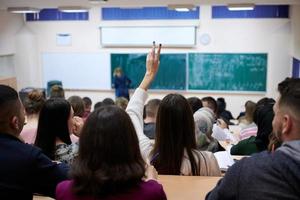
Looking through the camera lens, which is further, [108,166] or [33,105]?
[33,105]

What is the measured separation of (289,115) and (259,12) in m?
7.41

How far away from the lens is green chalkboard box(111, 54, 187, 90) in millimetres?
8852

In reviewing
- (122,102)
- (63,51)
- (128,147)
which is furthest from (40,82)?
(128,147)

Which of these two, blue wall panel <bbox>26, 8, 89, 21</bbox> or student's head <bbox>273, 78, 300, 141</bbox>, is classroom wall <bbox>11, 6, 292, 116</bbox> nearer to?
blue wall panel <bbox>26, 8, 89, 21</bbox>

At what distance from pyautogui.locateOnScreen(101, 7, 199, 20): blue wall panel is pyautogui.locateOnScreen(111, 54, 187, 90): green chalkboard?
863 mm

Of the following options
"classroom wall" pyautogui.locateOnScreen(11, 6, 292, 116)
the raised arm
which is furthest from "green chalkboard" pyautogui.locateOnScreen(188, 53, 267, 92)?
the raised arm

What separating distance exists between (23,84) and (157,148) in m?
8.03

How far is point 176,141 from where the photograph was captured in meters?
2.16

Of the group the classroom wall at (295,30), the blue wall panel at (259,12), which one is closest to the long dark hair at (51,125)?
the classroom wall at (295,30)

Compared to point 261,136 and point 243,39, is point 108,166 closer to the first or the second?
point 261,136

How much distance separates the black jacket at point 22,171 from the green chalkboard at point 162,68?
7403 mm

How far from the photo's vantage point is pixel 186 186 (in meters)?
1.78

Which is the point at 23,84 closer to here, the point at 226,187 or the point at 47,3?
the point at 47,3

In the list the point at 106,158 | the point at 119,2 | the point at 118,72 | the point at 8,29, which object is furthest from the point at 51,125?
the point at 8,29
